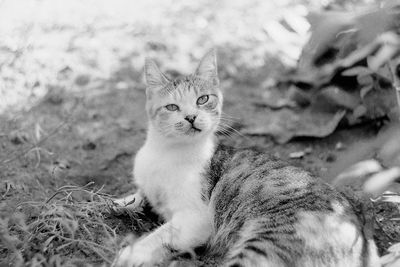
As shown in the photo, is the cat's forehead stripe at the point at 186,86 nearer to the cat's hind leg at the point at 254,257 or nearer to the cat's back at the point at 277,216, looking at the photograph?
the cat's back at the point at 277,216

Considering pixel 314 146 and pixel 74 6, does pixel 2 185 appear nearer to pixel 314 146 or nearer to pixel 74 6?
pixel 314 146

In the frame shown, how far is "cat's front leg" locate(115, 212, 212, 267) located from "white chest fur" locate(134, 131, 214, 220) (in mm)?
93

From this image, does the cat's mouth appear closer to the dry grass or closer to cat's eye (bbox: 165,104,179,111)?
cat's eye (bbox: 165,104,179,111)

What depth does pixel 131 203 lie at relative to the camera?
3.61 meters

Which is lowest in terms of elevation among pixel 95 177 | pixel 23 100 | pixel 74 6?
pixel 95 177

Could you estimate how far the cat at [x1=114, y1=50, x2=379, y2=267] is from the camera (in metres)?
2.60

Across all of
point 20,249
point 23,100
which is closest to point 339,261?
point 20,249

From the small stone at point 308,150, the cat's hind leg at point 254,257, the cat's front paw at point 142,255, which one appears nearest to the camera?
the cat's hind leg at point 254,257

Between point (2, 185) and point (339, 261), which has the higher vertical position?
point (339, 261)

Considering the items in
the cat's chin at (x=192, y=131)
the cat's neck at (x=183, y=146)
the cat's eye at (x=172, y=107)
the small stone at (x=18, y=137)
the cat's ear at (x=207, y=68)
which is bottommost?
the small stone at (x=18, y=137)

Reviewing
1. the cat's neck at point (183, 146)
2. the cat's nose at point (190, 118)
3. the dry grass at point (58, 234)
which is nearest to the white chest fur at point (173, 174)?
the cat's neck at point (183, 146)

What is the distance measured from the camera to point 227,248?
2955 millimetres

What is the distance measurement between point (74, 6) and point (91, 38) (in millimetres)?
733

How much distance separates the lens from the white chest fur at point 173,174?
3.34 meters
